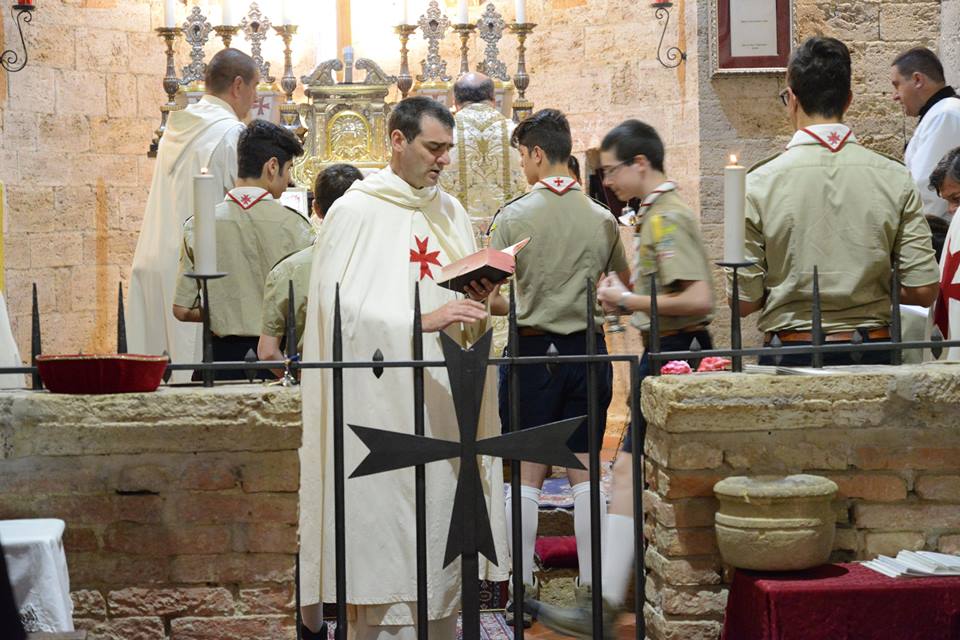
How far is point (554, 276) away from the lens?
500cm

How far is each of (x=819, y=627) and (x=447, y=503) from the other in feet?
3.55

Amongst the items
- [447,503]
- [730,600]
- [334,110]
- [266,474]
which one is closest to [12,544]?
[266,474]

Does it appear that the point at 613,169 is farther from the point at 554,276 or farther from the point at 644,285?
the point at 554,276

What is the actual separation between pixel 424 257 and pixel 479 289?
35 cm

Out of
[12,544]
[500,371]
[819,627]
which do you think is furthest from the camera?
[500,371]

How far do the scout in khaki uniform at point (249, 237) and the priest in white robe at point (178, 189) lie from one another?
95 cm

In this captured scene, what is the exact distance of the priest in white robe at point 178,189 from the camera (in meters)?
6.05

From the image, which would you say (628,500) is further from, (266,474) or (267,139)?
(267,139)

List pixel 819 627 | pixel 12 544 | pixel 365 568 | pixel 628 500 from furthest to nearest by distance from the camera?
pixel 628 500 < pixel 365 568 < pixel 819 627 < pixel 12 544

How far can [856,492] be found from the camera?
3.50 meters

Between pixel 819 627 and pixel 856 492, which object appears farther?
pixel 856 492

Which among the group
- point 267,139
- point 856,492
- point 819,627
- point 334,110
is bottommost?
point 819,627

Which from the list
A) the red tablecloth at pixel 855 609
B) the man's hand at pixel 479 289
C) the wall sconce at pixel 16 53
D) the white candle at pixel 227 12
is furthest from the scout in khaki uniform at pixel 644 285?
the wall sconce at pixel 16 53

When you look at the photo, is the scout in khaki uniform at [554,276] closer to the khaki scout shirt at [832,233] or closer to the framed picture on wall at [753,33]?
the khaki scout shirt at [832,233]
